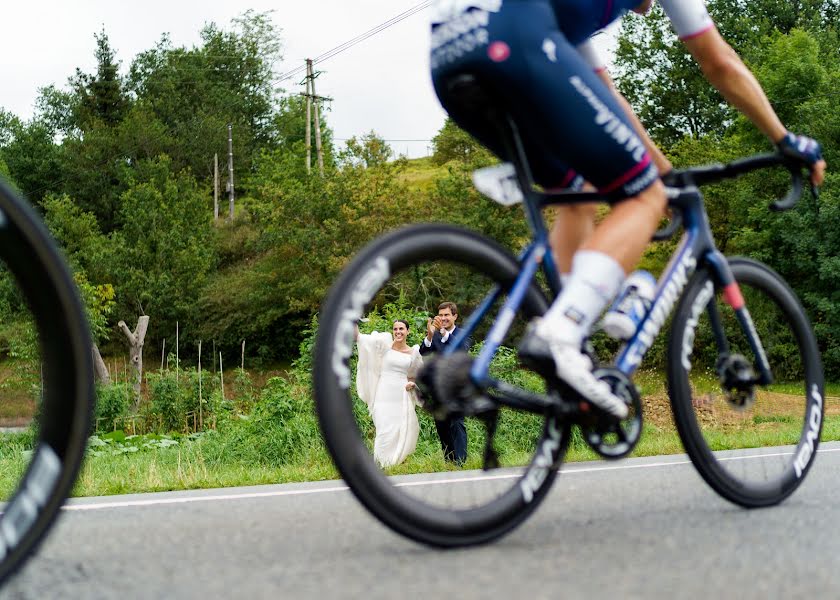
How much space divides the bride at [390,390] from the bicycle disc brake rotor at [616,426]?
8625 mm

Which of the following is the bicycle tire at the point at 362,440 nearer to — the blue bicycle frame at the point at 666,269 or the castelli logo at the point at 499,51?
the blue bicycle frame at the point at 666,269

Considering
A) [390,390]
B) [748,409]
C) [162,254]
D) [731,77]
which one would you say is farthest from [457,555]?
[162,254]

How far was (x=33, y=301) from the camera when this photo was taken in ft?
6.47

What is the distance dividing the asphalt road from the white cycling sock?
534mm

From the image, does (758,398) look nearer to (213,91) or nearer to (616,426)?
(616,426)

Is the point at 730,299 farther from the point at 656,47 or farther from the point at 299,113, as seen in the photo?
the point at 299,113

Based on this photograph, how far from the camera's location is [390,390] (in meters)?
12.0

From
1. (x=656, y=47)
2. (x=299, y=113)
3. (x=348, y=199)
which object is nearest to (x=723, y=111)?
(x=656, y=47)

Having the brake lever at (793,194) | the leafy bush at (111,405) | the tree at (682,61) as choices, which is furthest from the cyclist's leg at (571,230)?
the tree at (682,61)

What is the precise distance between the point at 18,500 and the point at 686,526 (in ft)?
5.89

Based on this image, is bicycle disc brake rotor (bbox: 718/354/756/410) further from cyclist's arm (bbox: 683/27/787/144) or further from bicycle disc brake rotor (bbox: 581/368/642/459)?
cyclist's arm (bbox: 683/27/787/144)

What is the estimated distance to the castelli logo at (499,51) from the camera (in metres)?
2.65

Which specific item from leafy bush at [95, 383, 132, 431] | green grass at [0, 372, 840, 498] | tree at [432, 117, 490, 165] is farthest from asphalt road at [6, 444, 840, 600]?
tree at [432, 117, 490, 165]

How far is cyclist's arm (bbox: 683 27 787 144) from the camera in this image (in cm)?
315
